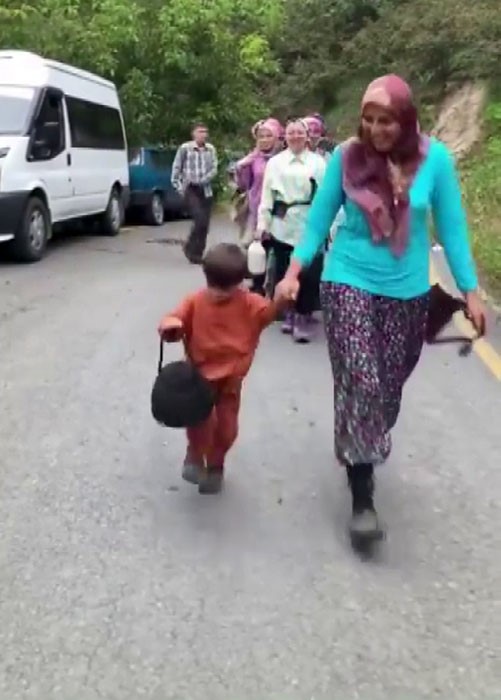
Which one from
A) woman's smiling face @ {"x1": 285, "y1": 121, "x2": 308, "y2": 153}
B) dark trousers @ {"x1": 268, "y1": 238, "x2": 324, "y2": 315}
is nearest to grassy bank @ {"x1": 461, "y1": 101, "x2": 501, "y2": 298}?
woman's smiling face @ {"x1": 285, "y1": 121, "x2": 308, "y2": 153}

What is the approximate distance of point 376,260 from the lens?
4.98m

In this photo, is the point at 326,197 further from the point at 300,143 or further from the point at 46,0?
the point at 46,0

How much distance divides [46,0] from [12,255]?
37.3 feet

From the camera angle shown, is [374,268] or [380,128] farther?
[374,268]

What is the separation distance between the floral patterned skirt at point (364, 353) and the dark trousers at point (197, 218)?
1066 centimetres

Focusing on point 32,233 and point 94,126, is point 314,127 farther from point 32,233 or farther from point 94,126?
point 94,126

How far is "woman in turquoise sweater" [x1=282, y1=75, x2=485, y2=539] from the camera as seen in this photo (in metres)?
4.88

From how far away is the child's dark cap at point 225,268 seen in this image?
513 cm

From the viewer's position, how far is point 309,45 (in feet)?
118

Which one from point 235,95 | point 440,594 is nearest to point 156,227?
A: point 235,95

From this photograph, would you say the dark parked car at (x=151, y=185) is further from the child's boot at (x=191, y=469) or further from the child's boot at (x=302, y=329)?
the child's boot at (x=191, y=469)

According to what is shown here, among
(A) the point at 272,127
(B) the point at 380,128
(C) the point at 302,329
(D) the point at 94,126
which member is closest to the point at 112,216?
(D) the point at 94,126

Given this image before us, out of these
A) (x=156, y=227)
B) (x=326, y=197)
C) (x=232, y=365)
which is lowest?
(x=156, y=227)

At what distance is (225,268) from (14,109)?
10.9m
